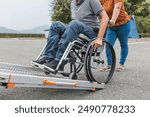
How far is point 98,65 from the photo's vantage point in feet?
16.9

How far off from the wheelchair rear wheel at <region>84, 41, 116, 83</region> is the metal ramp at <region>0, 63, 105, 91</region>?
0.15m

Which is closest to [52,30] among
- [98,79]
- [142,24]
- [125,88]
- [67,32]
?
[67,32]

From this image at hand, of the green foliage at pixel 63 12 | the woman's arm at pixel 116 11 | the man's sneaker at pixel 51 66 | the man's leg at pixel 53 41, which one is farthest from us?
the green foliage at pixel 63 12

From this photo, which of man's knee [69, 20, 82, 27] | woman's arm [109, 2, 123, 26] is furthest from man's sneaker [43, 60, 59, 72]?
woman's arm [109, 2, 123, 26]

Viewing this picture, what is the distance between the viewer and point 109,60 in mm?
5695

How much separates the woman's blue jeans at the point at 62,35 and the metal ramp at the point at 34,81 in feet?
0.93

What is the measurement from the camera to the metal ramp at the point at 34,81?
376 cm

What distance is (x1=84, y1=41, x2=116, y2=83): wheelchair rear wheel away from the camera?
4.65 metres

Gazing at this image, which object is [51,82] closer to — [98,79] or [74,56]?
[74,56]

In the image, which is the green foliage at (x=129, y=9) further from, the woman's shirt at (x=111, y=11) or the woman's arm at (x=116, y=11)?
the woman's arm at (x=116, y=11)


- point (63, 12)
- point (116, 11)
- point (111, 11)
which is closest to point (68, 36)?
point (116, 11)

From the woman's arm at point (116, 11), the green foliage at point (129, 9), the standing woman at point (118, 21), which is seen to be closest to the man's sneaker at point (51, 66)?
the standing woman at point (118, 21)

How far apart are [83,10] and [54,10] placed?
30.1 meters

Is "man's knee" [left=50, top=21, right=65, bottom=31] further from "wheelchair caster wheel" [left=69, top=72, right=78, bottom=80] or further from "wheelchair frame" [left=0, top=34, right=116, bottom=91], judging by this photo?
"wheelchair caster wheel" [left=69, top=72, right=78, bottom=80]
